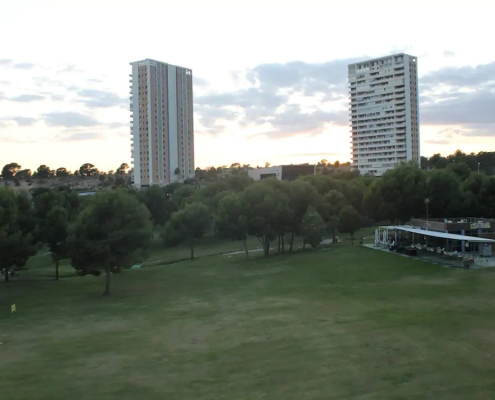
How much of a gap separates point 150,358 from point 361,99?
171488 millimetres

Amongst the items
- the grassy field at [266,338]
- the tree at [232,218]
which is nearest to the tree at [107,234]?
the grassy field at [266,338]

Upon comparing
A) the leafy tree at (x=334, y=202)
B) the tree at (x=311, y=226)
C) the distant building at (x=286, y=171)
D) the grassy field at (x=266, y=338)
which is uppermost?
the distant building at (x=286, y=171)

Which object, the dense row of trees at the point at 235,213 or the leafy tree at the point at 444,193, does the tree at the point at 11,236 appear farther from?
the leafy tree at the point at 444,193

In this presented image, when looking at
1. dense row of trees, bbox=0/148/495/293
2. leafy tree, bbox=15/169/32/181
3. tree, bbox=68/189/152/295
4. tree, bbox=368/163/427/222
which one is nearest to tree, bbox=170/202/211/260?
dense row of trees, bbox=0/148/495/293

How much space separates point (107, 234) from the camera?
1465 inches

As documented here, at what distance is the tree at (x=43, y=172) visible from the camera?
187875mm

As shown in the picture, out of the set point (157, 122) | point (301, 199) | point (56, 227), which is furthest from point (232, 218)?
point (157, 122)

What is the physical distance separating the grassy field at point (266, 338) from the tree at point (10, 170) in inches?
6189

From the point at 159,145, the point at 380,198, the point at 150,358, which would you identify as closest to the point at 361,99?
the point at 159,145

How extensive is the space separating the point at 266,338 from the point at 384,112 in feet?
534

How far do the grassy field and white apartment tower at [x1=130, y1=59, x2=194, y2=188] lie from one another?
11783cm

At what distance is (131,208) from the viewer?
38031 millimetres

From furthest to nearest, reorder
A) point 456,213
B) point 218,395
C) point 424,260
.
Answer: point 456,213
point 424,260
point 218,395

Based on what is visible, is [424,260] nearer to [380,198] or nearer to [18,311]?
[380,198]
